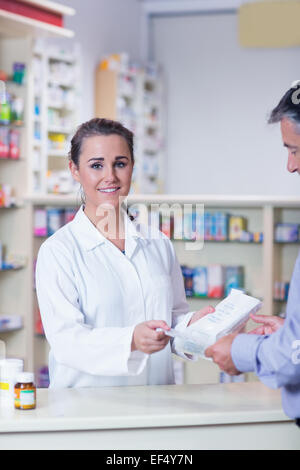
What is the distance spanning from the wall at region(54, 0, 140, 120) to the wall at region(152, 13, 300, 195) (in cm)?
65

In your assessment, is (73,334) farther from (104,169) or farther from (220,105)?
(220,105)

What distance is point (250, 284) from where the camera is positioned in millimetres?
5469

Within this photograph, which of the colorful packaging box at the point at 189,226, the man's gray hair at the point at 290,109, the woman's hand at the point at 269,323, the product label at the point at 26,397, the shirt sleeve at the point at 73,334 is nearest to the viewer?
the man's gray hair at the point at 290,109

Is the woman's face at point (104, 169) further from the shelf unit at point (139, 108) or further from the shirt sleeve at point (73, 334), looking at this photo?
the shelf unit at point (139, 108)

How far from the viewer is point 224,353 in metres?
2.14

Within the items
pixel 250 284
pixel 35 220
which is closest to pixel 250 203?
pixel 250 284

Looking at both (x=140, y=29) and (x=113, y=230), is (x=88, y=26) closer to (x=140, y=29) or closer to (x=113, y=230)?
(x=140, y=29)

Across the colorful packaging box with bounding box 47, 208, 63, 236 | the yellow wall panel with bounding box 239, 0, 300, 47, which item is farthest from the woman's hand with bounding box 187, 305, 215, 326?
the yellow wall panel with bounding box 239, 0, 300, 47

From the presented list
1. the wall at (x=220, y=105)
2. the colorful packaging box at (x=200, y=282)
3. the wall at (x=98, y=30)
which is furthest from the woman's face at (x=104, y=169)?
the wall at (x=220, y=105)

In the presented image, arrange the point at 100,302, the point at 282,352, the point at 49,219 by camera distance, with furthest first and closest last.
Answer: the point at 49,219 → the point at 100,302 → the point at 282,352

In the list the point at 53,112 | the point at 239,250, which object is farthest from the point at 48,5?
the point at 239,250

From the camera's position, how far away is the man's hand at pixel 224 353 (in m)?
2.14

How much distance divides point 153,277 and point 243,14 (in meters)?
7.15

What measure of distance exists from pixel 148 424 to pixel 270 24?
771 centimetres
